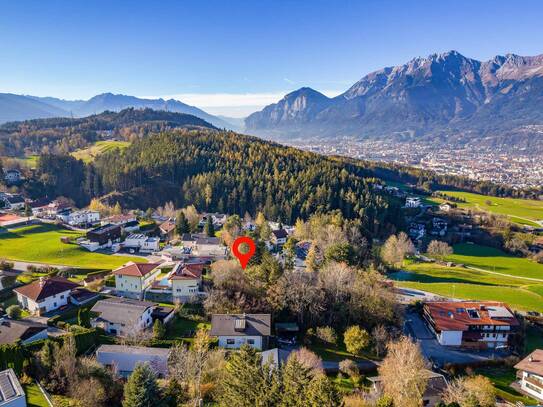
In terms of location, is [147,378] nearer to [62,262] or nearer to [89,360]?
[89,360]

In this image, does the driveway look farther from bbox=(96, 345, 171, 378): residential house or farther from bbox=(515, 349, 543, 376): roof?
bbox=(96, 345, 171, 378): residential house

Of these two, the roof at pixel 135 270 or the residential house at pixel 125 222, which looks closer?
the roof at pixel 135 270

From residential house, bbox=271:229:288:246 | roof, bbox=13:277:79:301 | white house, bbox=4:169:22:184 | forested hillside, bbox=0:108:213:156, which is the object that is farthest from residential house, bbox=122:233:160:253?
forested hillside, bbox=0:108:213:156

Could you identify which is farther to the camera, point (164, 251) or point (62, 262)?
point (164, 251)

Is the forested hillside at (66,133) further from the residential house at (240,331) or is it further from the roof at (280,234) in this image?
the residential house at (240,331)

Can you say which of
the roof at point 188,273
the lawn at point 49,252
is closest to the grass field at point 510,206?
the roof at point 188,273

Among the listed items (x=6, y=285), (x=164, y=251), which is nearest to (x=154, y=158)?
(x=164, y=251)

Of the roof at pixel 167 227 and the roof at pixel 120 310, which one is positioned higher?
the roof at pixel 120 310

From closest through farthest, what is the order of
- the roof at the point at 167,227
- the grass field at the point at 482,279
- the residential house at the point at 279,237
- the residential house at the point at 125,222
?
the grass field at the point at 482,279 → the residential house at the point at 279,237 → the residential house at the point at 125,222 → the roof at the point at 167,227

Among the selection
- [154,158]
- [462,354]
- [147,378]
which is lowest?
[462,354]
